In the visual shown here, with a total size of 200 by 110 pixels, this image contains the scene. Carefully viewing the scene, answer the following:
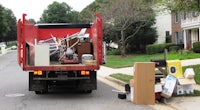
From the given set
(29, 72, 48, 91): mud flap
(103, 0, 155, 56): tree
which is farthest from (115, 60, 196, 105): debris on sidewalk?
(103, 0, 155, 56): tree

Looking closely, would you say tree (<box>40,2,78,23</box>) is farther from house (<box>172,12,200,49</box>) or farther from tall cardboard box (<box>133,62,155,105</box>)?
tall cardboard box (<box>133,62,155,105</box>)

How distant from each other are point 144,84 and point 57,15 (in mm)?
72286

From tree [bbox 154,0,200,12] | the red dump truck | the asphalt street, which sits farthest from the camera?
Result: tree [bbox 154,0,200,12]

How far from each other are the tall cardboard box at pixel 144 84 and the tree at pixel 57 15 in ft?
231

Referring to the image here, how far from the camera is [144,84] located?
1178 centimetres

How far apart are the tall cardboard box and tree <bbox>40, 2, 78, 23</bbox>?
7032 cm

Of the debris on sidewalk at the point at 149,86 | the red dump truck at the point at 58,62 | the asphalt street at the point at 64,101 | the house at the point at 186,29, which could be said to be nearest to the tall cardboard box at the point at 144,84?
the debris on sidewalk at the point at 149,86

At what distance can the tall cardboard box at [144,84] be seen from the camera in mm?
11773

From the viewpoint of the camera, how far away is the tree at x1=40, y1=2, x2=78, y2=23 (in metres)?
82.0

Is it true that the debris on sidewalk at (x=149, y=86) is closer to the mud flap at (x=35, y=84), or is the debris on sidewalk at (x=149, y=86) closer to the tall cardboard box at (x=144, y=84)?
the tall cardboard box at (x=144, y=84)

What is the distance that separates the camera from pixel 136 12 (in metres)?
42.3

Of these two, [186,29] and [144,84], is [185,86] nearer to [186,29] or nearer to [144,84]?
[144,84]

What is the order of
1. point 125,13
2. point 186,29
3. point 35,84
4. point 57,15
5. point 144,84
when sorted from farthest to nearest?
point 57,15 < point 186,29 < point 125,13 < point 35,84 < point 144,84

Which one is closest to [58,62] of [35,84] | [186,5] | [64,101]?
[35,84]
